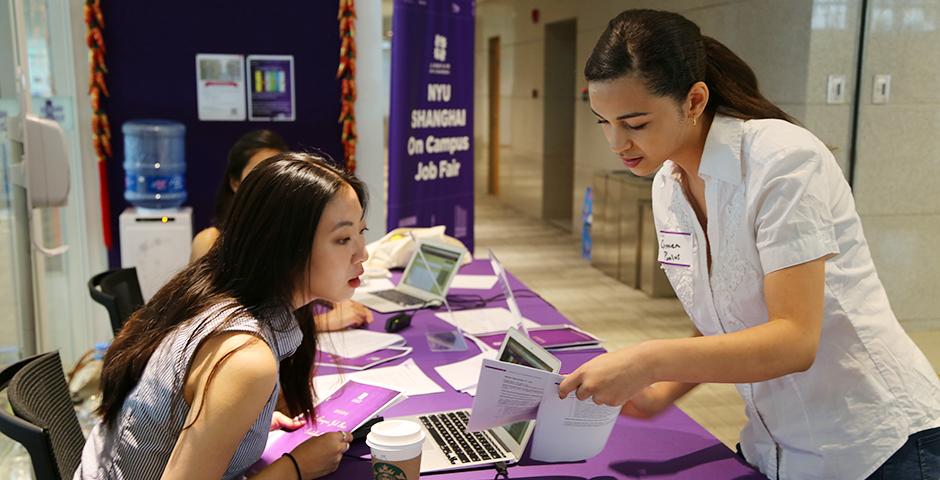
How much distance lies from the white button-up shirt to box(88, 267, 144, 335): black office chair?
1619mm

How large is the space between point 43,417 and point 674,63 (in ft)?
4.26

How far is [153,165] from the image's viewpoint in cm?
452

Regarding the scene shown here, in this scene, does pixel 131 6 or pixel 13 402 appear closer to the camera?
Result: pixel 13 402

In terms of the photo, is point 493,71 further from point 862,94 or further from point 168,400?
point 168,400

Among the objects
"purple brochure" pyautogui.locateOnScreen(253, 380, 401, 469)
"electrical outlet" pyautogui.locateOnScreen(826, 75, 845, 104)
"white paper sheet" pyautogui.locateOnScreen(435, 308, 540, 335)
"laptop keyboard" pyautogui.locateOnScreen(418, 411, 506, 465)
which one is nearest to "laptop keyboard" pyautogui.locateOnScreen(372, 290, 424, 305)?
"white paper sheet" pyautogui.locateOnScreen(435, 308, 540, 335)

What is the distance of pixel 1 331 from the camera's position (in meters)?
3.13

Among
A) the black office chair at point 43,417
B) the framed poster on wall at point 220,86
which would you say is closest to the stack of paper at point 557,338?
the black office chair at point 43,417

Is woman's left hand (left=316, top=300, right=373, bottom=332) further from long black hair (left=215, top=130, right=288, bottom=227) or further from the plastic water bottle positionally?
the plastic water bottle

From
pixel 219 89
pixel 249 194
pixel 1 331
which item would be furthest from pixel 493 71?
pixel 249 194

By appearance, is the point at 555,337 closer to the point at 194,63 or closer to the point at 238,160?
the point at 238,160

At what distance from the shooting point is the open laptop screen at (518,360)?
1573 mm

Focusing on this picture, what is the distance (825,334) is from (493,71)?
1067 cm

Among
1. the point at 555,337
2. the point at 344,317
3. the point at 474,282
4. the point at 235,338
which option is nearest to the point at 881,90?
the point at 474,282

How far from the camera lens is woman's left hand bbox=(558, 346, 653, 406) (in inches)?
49.8
